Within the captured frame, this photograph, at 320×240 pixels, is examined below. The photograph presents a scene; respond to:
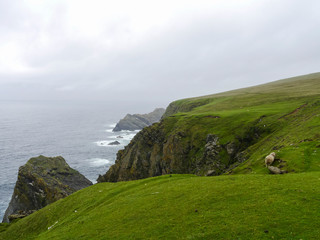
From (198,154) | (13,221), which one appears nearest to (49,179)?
(13,221)

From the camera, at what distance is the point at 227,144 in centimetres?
5759

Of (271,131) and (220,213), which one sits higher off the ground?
(220,213)

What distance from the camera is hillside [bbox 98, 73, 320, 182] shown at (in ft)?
112

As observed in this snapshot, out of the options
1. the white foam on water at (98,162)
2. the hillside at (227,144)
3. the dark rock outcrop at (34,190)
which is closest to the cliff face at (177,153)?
the hillside at (227,144)

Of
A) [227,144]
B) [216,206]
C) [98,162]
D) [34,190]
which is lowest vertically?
[98,162]

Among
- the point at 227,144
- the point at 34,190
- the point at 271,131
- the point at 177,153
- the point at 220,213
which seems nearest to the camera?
the point at 220,213

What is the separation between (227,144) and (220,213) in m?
40.5

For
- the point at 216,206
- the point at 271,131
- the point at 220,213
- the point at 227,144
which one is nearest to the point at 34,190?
Answer: the point at 227,144

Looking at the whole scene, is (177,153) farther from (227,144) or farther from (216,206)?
(216,206)

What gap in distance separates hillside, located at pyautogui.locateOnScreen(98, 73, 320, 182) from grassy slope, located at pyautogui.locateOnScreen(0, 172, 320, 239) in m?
8.15

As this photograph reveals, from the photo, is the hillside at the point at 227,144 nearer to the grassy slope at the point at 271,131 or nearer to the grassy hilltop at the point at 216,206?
the grassy slope at the point at 271,131

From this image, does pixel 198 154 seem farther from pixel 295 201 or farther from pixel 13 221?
pixel 13 221

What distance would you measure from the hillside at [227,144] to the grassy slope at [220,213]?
321 inches

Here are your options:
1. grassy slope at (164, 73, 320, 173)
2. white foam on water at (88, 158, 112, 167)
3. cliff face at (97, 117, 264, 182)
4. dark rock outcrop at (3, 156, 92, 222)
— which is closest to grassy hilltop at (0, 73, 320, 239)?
grassy slope at (164, 73, 320, 173)
